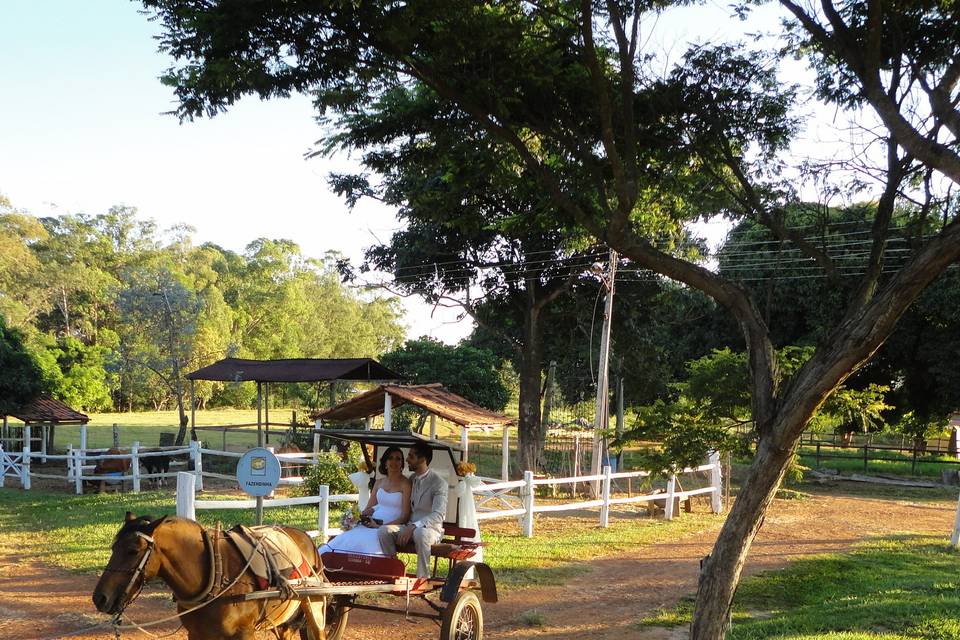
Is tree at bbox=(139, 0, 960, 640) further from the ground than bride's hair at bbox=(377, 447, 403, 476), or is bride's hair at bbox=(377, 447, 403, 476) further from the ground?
tree at bbox=(139, 0, 960, 640)

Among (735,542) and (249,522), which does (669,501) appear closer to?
(249,522)

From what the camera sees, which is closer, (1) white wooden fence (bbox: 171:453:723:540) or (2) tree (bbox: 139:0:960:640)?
(2) tree (bbox: 139:0:960:640)

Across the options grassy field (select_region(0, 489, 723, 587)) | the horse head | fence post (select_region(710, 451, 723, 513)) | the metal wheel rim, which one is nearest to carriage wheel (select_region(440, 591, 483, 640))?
the metal wheel rim

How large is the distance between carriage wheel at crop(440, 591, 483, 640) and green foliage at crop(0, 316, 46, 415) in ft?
70.9

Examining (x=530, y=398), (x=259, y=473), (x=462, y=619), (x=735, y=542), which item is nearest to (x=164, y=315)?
(x=530, y=398)

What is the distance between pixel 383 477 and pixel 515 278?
59.6 ft

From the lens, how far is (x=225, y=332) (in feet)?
195

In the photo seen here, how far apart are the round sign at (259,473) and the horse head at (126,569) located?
2692 millimetres

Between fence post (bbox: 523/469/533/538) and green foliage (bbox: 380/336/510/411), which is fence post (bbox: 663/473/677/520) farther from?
green foliage (bbox: 380/336/510/411)

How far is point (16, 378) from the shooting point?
2488cm

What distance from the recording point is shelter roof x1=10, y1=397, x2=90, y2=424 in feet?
82.1

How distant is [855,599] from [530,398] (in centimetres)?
1618

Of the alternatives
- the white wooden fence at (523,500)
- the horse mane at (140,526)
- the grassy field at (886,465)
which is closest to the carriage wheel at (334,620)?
the white wooden fence at (523,500)

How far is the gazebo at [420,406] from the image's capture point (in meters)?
18.5
